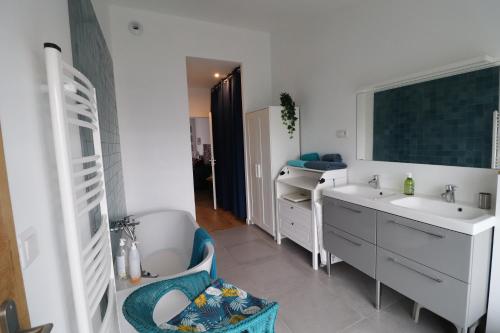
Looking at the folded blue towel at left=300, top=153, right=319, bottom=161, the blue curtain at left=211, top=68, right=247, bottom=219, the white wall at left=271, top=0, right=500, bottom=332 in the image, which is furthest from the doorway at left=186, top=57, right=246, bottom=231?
the folded blue towel at left=300, top=153, right=319, bottom=161

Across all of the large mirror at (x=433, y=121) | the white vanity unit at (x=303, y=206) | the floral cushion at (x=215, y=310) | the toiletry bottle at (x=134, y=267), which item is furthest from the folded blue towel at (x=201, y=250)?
the large mirror at (x=433, y=121)

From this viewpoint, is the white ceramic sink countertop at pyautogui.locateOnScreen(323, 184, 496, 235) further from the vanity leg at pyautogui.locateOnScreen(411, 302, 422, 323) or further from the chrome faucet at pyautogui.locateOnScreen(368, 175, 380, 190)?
the vanity leg at pyautogui.locateOnScreen(411, 302, 422, 323)

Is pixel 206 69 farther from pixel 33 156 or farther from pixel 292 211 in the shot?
pixel 33 156

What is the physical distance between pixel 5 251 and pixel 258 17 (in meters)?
3.51

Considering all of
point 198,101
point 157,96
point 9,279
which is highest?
point 198,101

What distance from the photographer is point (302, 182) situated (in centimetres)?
296

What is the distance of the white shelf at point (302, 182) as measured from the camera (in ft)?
8.92

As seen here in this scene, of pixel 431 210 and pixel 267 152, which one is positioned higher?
pixel 267 152

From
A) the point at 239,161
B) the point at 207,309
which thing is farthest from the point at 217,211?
the point at 207,309

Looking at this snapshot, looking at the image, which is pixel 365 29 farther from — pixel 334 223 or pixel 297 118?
pixel 334 223

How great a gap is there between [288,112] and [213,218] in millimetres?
2400

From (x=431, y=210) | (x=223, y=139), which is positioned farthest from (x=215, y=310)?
(x=223, y=139)

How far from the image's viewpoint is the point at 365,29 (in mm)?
2443

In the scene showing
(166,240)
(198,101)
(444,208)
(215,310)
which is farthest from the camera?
(198,101)
